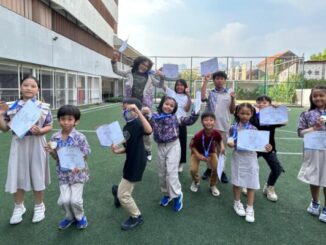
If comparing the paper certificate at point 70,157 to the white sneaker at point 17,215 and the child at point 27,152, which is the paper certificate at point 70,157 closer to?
the child at point 27,152

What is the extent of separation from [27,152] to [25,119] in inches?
14.4

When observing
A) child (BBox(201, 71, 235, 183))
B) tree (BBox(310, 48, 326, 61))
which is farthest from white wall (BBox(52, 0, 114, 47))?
tree (BBox(310, 48, 326, 61))

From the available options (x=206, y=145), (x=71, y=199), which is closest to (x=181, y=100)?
(x=206, y=145)

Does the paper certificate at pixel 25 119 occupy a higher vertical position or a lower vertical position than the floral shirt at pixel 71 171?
Result: higher

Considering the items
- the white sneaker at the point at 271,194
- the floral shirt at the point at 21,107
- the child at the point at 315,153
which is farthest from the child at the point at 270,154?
the floral shirt at the point at 21,107

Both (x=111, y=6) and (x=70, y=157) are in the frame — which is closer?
(x=70, y=157)

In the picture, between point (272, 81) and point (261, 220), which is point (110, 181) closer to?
point (261, 220)

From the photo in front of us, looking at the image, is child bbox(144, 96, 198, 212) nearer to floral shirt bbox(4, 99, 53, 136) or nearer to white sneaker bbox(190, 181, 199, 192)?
white sneaker bbox(190, 181, 199, 192)

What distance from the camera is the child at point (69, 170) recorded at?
2.33 m

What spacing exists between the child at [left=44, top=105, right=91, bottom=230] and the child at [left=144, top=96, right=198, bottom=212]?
→ 831 millimetres

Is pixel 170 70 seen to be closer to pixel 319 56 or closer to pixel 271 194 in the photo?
pixel 271 194

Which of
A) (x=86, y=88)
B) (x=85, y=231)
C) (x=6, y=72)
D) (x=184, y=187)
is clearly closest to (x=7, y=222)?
(x=85, y=231)

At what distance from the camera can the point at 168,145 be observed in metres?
2.89

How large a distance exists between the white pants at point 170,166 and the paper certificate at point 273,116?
40.1 inches
